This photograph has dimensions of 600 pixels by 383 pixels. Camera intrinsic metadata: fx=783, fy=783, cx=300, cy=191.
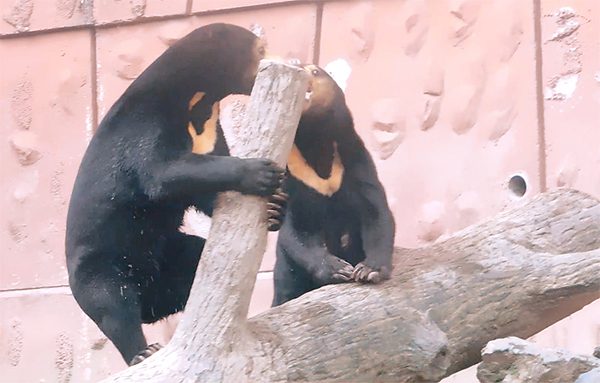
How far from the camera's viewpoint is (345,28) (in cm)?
563

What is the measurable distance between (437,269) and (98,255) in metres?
1.42

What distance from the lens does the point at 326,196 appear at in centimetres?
356

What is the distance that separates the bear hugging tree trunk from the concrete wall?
1457 millimetres

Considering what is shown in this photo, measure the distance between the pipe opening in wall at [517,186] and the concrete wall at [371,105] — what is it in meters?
0.01

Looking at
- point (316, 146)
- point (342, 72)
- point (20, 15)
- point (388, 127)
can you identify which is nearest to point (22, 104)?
point (20, 15)

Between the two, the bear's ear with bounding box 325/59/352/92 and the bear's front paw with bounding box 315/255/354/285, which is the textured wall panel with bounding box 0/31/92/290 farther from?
the bear's front paw with bounding box 315/255/354/285

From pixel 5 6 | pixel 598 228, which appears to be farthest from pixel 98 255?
pixel 5 6

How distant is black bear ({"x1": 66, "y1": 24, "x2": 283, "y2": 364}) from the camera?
3.14 m

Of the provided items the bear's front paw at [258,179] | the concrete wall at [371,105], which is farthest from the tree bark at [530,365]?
the concrete wall at [371,105]

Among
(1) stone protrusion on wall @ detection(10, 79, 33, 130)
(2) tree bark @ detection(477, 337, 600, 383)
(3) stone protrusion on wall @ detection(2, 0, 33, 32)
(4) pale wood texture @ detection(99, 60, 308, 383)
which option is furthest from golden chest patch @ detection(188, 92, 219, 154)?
(3) stone protrusion on wall @ detection(2, 0, 33, 32)

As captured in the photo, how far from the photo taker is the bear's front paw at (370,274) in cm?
304

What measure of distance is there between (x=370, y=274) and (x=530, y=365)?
2.35 feet

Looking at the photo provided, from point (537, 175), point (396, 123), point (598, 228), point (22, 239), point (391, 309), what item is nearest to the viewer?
point (391, 309)

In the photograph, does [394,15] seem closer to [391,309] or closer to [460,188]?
[460,188]
